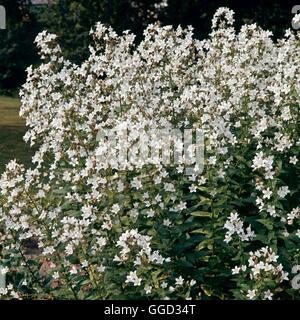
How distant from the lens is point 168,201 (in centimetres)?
534

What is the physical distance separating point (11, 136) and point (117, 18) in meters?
6.66

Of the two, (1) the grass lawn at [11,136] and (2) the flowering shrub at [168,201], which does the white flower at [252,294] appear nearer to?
(2) the flowering shrub at [168,201]

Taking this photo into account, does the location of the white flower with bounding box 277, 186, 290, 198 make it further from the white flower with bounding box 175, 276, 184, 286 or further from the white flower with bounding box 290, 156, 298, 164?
the white flower with bounding box 175, 276, 184, 286

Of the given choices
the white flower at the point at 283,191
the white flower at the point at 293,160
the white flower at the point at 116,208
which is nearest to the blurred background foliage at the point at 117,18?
the white flower at the point at 293,160

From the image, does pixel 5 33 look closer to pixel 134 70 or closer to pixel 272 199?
pixel 134 70

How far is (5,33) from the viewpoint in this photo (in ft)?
82.4

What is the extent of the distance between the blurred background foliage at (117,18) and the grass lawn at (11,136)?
1.46 meters

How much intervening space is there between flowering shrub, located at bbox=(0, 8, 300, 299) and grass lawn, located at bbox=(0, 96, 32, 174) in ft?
23.4

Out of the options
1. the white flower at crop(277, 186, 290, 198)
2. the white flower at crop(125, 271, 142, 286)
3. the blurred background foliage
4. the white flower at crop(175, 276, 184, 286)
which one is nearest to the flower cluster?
the white flower at crop(175, 276, 184, 286)

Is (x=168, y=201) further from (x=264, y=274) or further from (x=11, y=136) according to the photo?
(x=11, y=136)

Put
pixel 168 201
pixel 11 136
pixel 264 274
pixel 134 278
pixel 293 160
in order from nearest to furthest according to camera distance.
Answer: pixel 264 274
pixel 134 278
pixel 168 201
pixel 293 160
pixel 11 136

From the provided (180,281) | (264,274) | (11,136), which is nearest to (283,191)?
(264,274)

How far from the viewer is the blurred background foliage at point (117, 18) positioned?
2306 cm

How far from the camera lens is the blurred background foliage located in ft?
75.7
